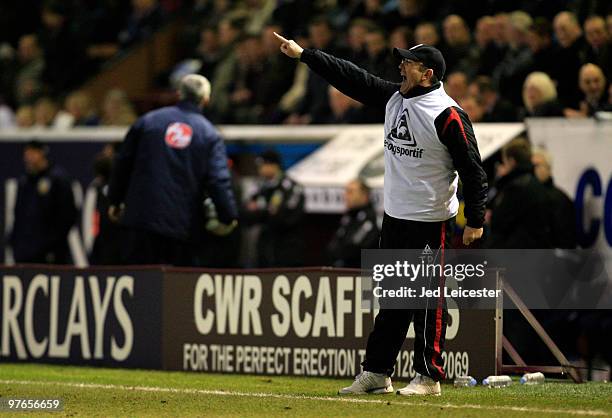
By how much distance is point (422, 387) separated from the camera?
969cm

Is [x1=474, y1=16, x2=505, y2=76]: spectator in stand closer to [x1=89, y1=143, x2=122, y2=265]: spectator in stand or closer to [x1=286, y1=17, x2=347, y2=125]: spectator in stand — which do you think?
[x1=286, y1=17, x2=347, y2=125]: spectator in stand

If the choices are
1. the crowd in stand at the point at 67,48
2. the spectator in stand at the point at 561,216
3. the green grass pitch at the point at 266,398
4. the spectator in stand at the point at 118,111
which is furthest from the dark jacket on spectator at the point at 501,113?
the crowd in stand at the point at 67,48

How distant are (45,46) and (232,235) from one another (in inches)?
304

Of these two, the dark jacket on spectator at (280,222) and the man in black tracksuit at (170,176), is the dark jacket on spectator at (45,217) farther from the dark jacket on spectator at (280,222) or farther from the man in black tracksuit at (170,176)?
the man in black tracksuit at (170,176)

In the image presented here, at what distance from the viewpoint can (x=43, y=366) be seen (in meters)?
12.9

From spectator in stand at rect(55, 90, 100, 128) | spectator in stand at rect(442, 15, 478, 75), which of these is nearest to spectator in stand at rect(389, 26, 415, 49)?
spectator in stand at rect(442, 15, 478, 75)

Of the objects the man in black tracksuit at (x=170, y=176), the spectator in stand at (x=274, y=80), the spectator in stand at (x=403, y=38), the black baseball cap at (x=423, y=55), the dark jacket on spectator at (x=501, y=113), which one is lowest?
the man in black tracksuit at (x=170, y=176)

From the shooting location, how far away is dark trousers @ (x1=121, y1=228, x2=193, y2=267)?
12.9m

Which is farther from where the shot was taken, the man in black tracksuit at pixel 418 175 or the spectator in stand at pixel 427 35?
the spectator in stand at pixel 427 35

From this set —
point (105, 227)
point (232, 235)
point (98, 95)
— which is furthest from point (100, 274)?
point (98, 95)

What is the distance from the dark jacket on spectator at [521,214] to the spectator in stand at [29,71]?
11.0m

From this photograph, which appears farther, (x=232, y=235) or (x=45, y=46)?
(x=45, y=46)

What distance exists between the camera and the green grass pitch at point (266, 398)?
29.1ft

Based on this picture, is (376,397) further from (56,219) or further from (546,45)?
(56,219)
